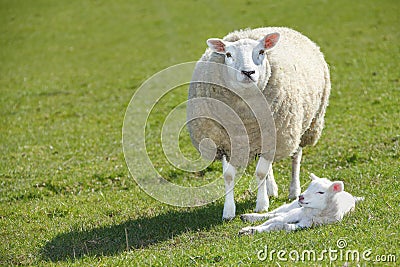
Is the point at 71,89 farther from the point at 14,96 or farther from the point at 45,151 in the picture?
the point at 45,151

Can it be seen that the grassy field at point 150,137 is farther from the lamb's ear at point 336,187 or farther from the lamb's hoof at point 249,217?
the lamb's ear at point 336,187

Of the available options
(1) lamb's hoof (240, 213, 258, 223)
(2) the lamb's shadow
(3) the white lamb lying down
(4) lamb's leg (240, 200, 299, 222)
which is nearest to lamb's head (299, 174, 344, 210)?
(3) the white lamb lying down

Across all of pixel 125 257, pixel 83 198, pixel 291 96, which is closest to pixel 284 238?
pixel 125 257

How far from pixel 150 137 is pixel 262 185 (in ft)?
18.0

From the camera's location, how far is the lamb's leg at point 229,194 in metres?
7.55

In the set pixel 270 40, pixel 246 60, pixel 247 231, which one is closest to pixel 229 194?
pixel 247 231

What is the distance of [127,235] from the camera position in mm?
7273

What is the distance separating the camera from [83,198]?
943 centimetres

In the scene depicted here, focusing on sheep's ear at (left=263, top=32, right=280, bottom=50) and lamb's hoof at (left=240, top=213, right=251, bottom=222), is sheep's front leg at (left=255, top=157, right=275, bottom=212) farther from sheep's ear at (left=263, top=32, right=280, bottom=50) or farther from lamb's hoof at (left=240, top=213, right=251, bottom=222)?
sheep's ear at (left=263, top=32, right=280, bottom=50)

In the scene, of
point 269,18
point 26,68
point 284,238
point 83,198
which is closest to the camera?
point 284,238

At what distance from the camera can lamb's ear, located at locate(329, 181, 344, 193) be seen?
6480 millimetres

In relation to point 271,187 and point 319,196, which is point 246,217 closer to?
point 319,196

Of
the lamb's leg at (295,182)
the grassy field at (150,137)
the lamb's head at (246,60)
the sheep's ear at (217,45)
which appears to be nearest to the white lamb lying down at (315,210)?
the grassy field at (150,137)

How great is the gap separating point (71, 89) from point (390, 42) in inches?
404
